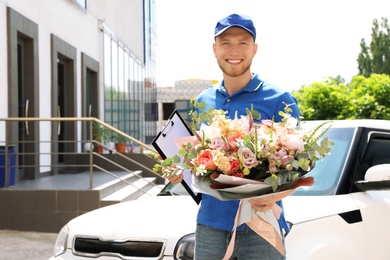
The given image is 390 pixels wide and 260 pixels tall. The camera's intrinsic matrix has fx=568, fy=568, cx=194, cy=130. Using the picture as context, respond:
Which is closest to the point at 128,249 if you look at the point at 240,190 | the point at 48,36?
the point at 240,190

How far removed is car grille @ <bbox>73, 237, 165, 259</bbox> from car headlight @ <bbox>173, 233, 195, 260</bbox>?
0.34 feet

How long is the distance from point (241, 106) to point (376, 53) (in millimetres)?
52112

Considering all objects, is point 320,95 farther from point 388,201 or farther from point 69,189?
point 388,201

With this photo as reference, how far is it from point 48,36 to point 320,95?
28.5 feet

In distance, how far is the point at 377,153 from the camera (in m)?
4.34

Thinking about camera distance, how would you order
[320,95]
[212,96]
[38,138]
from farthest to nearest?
[320,95]
[38,138]
[212,96]

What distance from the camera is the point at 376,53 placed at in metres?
51.8

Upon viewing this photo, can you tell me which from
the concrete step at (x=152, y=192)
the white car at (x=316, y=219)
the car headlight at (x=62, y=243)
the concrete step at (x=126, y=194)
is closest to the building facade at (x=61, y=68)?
the concrete step at (x=126, y=194)

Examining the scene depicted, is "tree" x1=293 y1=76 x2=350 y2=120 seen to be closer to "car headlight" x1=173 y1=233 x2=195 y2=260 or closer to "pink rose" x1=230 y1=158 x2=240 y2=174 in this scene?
"car headlight" x1=173 y1=233 x2=195 y2=260

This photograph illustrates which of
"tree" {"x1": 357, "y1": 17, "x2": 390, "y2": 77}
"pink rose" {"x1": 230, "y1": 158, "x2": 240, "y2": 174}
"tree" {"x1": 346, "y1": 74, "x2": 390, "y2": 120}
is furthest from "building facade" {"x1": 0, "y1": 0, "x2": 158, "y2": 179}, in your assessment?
"tree" {"x1": 357, "y1": 17, "x2": 390, "y2": 77}

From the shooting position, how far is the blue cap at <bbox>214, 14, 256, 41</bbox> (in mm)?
2729

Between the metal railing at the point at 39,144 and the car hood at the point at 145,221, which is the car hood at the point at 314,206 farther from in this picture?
the metal railing at the point at 39,144

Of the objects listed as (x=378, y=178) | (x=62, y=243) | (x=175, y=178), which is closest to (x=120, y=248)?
(x=62, y=243)

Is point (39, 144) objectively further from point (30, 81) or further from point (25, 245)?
point (25, 245)
